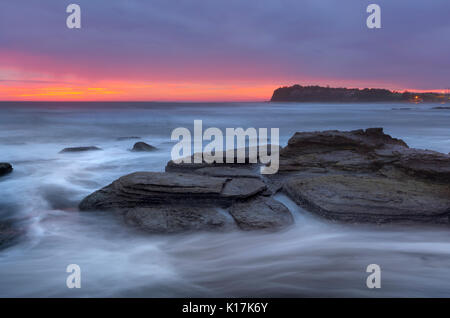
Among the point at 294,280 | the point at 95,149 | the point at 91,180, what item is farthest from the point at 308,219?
the point at 95,149

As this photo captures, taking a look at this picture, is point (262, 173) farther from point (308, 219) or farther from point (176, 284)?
point (176, 284)

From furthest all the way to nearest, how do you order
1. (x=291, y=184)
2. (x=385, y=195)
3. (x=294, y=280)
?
(x=291, y=184), (x=385, y=195), (x=294, y=280)

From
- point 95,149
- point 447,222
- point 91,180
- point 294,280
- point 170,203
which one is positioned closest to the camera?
point 294,280

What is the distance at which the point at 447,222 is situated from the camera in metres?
A: 4.21

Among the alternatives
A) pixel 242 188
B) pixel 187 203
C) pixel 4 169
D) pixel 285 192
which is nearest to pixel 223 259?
pixel 187 203

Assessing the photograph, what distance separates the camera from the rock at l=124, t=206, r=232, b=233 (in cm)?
436

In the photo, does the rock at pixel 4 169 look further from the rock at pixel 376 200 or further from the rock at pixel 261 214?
the rock at pixel 376 200

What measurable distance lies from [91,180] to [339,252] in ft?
21.1

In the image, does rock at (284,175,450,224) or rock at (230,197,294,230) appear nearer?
rock at (284,175,450,224)

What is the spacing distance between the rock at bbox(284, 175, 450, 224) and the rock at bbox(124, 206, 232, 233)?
4.91 feet

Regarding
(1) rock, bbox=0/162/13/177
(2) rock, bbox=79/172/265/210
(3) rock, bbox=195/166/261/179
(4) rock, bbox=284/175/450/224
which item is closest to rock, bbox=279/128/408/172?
(3) rock, bbox=195/166/261/179

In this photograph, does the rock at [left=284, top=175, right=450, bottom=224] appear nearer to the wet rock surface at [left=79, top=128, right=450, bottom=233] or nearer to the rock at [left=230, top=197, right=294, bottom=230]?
the wet rock surface at [left=79, top=128, right=450, bottom=233]

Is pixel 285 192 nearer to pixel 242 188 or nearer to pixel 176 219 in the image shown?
pixel 242 188

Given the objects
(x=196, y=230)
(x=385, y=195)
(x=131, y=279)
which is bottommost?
(x=131, y=279)
